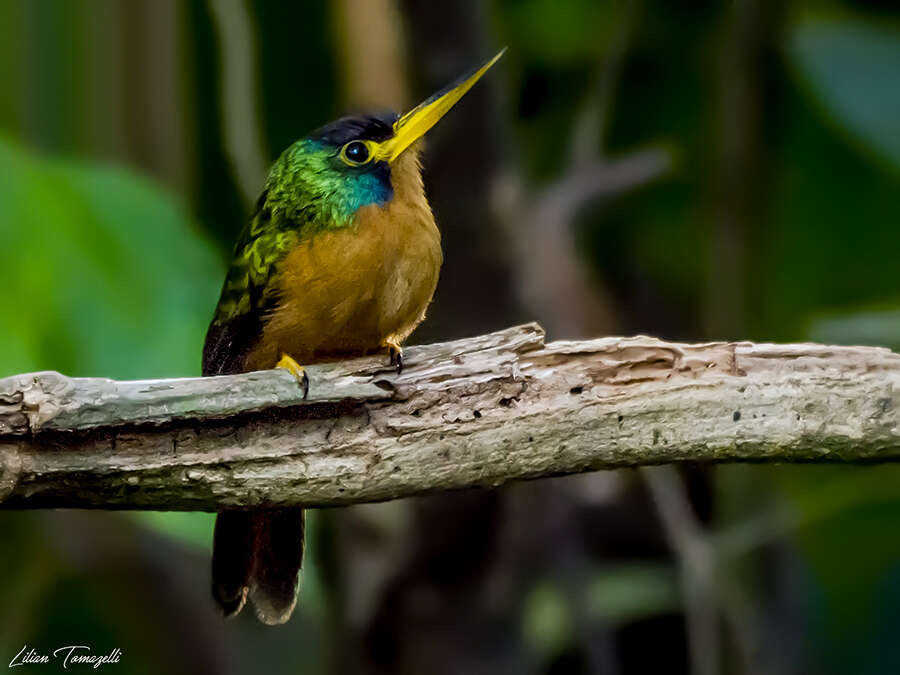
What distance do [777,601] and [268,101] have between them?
2.00 metres

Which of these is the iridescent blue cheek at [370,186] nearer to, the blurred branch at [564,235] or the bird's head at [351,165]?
the bird's head at [351,165]

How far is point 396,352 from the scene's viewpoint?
1.75 meters

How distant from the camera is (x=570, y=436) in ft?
5.07

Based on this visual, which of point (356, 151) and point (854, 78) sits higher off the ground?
point (854, 78)

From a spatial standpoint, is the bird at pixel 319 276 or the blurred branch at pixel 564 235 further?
the blurred branch at pixel 564 235

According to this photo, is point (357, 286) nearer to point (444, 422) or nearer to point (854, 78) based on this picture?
point (444, 422)

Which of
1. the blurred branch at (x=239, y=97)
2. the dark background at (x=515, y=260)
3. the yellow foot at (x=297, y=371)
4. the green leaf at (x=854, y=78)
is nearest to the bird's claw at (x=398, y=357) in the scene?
the yellow foot at (x=297, y=371)

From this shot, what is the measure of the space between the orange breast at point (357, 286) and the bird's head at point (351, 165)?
40 millimetres

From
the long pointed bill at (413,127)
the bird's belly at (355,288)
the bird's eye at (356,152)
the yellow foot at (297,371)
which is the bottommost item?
the yellow foot at (297,371)

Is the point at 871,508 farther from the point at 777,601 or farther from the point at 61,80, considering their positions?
the point at 61,80

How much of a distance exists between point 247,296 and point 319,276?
0.17 meters

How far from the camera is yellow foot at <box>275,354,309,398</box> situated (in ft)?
5.06

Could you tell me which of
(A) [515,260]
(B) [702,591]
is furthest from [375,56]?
(B) [702,591]

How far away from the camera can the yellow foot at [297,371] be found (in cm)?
154
